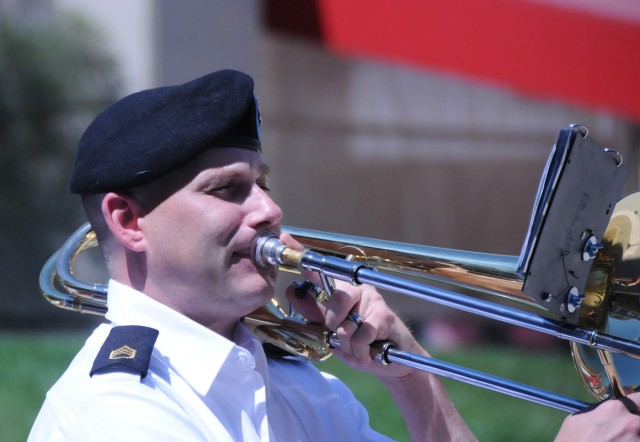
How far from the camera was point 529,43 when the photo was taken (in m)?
5.69

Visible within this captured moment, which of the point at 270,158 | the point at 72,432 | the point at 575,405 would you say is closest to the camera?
the point at 72,432

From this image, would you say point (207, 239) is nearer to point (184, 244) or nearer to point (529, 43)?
point (184, 244)

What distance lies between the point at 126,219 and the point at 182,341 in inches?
9.4

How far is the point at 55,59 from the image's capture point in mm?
9070

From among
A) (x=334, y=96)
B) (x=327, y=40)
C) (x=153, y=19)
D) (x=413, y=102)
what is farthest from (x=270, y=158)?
(x=327, y=40)

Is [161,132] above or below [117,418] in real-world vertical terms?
above

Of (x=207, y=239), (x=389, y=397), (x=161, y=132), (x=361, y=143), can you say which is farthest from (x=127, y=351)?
(x=361, y=143)

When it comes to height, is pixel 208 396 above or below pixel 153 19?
above

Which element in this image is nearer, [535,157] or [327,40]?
[327,40]

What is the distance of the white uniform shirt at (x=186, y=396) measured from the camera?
1.53 meters

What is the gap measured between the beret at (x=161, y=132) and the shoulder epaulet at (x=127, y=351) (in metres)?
0.25

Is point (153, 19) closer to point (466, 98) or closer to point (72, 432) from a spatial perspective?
point (466, 98)

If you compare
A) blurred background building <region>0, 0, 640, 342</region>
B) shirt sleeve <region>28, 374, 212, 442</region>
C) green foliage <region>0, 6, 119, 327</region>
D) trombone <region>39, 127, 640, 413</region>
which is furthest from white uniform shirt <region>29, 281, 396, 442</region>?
green foliage <region>0, 6, 119, 327</region>

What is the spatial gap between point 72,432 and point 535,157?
8.21 meters
